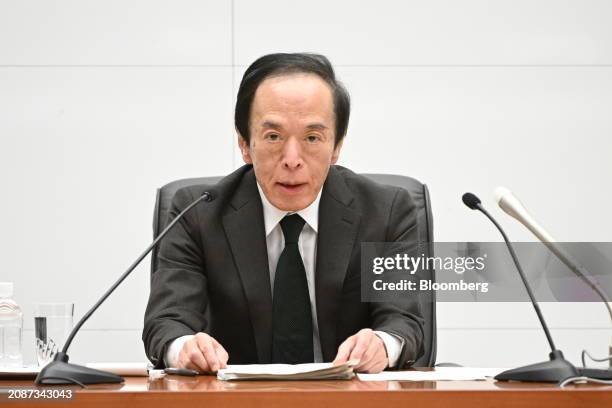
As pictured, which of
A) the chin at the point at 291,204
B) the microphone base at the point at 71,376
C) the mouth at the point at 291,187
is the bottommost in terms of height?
the microphone base at the point at 71,376

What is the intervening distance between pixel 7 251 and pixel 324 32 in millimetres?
1403

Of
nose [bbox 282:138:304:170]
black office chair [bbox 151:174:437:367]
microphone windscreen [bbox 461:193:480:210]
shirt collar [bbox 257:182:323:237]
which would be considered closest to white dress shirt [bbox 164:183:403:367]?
shirt collar [bbox 257:182:323:237]

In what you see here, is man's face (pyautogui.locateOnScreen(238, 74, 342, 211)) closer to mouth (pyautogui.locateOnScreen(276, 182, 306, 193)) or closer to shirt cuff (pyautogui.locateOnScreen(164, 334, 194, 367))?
mouth (pyautogui.locateOnScreen(276, 182, 306, 193))

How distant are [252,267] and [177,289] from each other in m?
0.19

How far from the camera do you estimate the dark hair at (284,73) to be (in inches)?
90.8

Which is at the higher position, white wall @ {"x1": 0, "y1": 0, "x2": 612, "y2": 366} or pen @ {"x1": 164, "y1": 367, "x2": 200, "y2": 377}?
white wall @ {"x1": 0, "y1": 0, "x2": 612, "y2": 366}

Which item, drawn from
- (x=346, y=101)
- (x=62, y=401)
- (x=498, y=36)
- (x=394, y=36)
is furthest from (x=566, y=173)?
(x=62, y=401)

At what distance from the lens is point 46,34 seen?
329 cm

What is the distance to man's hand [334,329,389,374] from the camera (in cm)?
174

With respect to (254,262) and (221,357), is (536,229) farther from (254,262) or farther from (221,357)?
(254,262)

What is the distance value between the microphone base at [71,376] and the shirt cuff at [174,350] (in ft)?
1.27

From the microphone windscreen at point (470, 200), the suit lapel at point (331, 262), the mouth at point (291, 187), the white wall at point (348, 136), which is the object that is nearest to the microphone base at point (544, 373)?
the microphone windscreen at point (470, 200)

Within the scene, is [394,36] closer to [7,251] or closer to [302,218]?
[302,218]

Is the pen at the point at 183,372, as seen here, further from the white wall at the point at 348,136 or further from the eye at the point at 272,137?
the white wall at the point at 348,136
